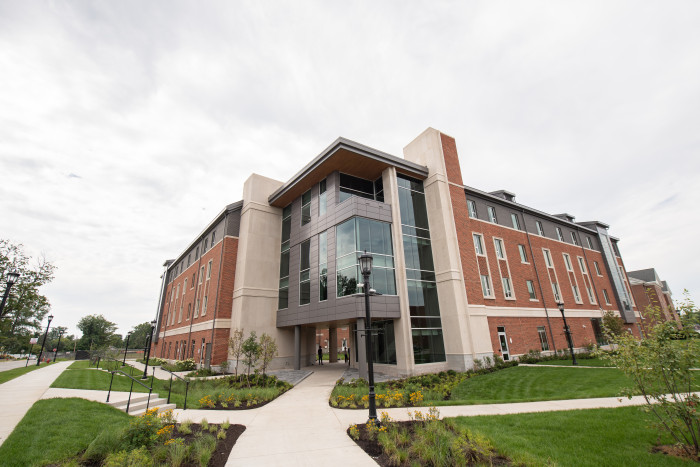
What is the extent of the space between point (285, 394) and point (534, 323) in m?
21.6

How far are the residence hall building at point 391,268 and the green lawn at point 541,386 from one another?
3634mm

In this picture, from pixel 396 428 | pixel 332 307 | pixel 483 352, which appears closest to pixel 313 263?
pixel 332 307

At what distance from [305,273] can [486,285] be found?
14.1 meters

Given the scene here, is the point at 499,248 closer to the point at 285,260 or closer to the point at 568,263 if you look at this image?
the point at 568,263

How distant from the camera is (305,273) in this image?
23484mm

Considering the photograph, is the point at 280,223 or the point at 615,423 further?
the point at 280,223

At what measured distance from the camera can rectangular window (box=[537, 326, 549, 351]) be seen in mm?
25373

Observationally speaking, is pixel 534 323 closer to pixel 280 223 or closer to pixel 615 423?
pixel 615 423

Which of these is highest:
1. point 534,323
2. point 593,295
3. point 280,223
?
point 280,223

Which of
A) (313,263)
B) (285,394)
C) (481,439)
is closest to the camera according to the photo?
(481,439)

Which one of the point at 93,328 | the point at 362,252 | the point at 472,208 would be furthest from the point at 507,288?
the point at 93,328

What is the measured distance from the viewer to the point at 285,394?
1429cm

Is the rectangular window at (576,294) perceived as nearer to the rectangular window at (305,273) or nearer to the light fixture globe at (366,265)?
the rectangular window at (305,273)

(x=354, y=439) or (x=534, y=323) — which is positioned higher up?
(x=534, y=323)
